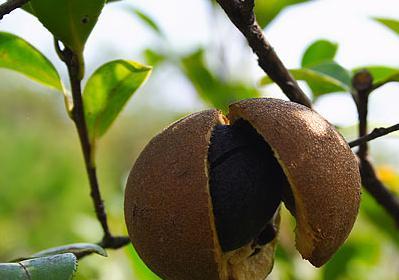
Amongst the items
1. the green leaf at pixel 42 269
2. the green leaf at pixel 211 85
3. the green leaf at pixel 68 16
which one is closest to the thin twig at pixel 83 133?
the green leaf at pixel 68 16

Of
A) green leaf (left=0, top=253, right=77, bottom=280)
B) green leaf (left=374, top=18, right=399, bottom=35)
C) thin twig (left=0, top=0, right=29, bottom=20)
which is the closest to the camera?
green leaf (left=0, top=253, right=77, bottom=280)

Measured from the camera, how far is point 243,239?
1.09 metres

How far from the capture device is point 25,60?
1.40 meters

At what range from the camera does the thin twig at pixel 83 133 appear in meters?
1.22

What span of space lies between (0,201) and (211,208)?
98.1 inches

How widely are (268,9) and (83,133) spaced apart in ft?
2.65

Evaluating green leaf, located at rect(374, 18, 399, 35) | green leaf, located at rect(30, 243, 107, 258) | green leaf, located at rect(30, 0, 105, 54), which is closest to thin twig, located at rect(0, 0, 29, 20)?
green leaf, located at rect(30, 0, 105, 54)

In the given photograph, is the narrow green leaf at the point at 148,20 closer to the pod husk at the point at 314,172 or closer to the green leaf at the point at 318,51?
the green leaf at the point at 318,51

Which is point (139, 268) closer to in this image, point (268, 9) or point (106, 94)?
point (106, 94)

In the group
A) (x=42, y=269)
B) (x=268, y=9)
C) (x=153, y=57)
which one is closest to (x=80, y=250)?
(x=42, y=269)

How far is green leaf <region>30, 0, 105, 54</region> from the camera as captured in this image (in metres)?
1.18

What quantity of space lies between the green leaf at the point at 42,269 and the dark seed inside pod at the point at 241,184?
0.76 ft

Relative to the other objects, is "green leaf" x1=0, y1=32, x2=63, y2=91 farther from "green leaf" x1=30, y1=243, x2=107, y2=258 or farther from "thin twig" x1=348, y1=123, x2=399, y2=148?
"thin twig" x1=348, y1=123, x2=399, y2=148

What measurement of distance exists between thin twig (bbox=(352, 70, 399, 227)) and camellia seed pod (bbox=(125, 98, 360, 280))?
202mm
